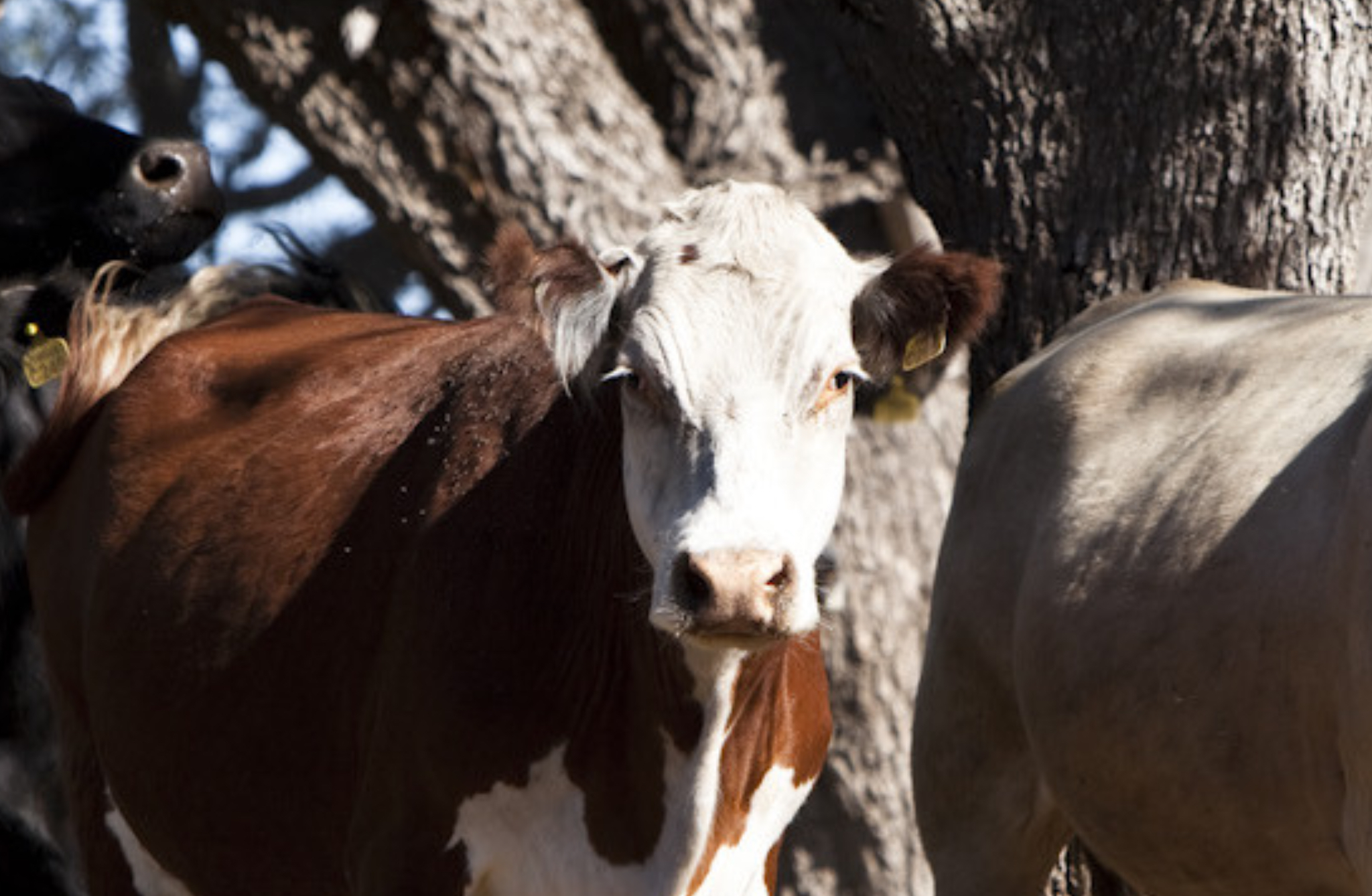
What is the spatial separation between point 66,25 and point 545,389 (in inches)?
373

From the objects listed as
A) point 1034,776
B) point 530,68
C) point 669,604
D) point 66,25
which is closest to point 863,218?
point 530,68

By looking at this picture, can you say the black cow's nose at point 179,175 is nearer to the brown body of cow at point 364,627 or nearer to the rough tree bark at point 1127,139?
the brown body of cow at point 364,627

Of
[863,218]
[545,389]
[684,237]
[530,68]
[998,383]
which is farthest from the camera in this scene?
[863,218]

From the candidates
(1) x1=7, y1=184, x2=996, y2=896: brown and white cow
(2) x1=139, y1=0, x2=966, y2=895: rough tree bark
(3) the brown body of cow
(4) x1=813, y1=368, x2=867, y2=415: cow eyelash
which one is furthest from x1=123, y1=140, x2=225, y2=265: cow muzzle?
(4) x1=813, y1=368, x2=867, y2=415: cow eyelash

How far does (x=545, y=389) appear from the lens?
4566 mm

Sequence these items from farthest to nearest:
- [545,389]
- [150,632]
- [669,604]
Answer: [150,632] → [545,389] → [669,604]

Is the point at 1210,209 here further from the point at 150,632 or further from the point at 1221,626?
the point at 150,632

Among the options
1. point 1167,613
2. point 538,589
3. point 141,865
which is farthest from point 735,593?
point 141,865

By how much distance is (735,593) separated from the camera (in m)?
3.73

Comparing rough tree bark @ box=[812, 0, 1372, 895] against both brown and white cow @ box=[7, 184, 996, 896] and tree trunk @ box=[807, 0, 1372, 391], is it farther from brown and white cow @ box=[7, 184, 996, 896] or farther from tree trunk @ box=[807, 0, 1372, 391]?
brown and white cow @ box=[7, 184, 996, 896]

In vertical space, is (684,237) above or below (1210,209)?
above

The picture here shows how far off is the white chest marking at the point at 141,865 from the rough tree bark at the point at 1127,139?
202 centimetres

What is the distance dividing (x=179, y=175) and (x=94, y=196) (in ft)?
0.83

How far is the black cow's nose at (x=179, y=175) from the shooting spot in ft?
22.7
